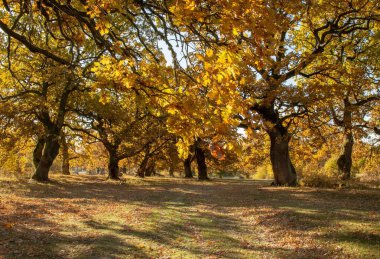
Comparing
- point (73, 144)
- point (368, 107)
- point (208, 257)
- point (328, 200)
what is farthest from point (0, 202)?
point (368, 107)

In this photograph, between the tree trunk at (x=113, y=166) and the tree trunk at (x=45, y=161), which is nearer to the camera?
the tree trunk at (x=45, y=161)

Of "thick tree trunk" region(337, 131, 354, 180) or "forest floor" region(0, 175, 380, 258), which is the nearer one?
"forest floor" region(0, 175, 380, 258)

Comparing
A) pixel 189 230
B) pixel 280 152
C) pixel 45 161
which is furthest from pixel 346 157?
pixel 45 161

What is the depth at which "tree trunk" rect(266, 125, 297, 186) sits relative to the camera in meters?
22.6

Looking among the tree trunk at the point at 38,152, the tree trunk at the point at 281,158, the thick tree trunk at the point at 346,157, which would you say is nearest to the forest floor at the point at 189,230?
the tree trunk at the point at 281,158

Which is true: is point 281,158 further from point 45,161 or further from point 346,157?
point 45,161

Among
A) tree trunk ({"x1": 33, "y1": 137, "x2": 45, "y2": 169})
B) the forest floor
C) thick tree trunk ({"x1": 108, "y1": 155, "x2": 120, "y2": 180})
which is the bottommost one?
the forest floor

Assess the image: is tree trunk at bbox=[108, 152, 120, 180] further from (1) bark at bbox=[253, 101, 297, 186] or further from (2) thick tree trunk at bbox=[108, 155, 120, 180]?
(1) bark at bbox=[253, 101, 297, 186]

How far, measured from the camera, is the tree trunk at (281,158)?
2261 cm

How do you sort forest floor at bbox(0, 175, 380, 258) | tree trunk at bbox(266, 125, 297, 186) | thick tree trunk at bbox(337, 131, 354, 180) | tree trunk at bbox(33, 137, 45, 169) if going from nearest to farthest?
forest floor at bbox(0, 175, 380, 258)
tree trunk at bbox(266, 125, 297, 186)
thick tree trunk at bbox(337, 131, 354, 180)
tree trunk at bbox(33, 137, 45, 169)

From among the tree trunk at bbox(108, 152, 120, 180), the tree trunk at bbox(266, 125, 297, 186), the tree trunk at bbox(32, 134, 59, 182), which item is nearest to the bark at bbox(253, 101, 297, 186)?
the tree trunk at bbox(266, 125, 297, 186)

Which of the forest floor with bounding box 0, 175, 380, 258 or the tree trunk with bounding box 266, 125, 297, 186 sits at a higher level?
the tree trunk with bounding box 266, 125, 297, 186

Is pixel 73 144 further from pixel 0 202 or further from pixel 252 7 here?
pixel 252 7

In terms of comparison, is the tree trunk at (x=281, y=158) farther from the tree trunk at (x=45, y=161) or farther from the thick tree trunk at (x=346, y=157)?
the tree trunk at (x=45, y=161)
